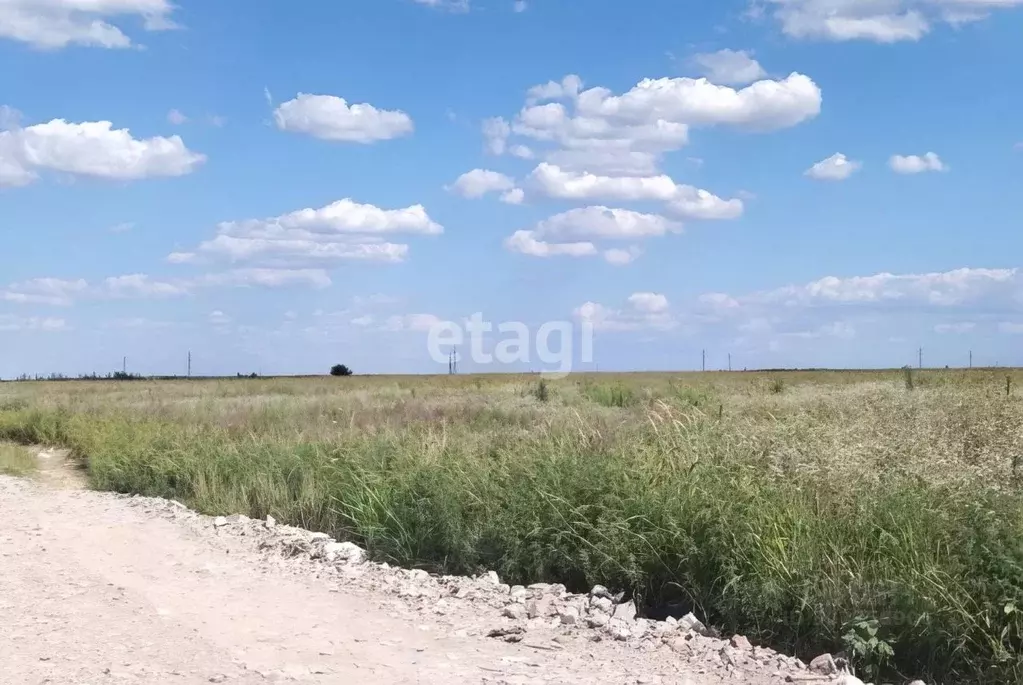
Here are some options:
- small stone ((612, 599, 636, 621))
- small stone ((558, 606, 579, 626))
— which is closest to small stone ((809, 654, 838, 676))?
small stone ((612, 599, 636, 621))

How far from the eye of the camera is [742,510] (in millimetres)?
7426

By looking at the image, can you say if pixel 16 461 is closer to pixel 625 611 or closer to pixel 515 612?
pixel 515 612

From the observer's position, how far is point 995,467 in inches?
329

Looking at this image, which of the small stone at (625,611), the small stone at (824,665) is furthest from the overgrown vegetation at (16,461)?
the small stone at (824,665)

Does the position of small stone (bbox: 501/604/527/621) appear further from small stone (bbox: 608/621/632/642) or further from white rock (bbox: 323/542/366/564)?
white rock (bbox: 323/542/366/564)

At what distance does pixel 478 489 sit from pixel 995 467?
15.9 feet

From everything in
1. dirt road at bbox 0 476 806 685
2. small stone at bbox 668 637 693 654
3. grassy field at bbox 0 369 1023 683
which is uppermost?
Answer: grassy field at bbox 0 369 1023 683

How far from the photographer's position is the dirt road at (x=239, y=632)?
596 centimetres

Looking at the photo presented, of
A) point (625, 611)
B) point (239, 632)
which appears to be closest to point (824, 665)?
point (625, 611)

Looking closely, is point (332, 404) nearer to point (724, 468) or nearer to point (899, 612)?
point (724, 468)

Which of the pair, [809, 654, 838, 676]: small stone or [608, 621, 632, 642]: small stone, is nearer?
[809, 654, 838, 676]: small stone

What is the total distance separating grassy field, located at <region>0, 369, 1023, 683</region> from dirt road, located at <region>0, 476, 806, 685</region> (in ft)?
2.76

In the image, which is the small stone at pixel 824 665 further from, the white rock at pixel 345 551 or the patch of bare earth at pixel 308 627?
the white rock at pixel 345 551

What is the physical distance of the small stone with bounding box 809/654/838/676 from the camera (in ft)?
18.9
